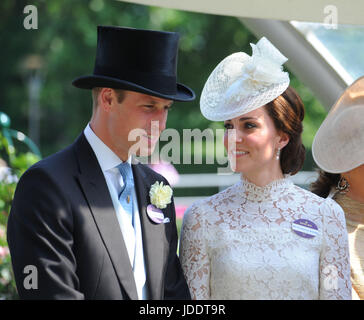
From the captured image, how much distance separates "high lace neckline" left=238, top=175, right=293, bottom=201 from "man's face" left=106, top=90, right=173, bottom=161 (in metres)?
0.64

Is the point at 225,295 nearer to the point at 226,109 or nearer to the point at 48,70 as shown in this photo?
the point at 226,109

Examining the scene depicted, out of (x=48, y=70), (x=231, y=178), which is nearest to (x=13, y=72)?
(x=48, y=70)

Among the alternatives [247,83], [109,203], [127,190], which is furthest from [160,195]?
[247,83]

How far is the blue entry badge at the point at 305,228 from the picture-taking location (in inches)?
132

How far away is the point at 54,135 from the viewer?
58.7 feet

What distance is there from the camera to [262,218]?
11.3 feet

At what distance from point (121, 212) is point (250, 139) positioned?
78 centimetres

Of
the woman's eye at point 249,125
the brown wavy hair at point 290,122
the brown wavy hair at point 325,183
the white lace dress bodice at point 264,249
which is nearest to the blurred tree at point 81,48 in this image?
the brown wavy hair at point 325,183

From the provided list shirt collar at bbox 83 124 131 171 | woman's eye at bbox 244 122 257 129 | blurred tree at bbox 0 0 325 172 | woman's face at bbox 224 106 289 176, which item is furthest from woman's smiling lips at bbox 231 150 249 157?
blurred tree at bbox 0 0 325 172

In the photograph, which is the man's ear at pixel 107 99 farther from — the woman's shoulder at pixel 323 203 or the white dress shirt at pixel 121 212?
the woman's shoulder at pixel 323 203

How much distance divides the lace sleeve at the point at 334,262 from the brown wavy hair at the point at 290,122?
0.35m

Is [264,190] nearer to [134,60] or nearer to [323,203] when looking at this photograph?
[323,203]

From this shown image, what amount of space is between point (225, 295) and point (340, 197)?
1.02m

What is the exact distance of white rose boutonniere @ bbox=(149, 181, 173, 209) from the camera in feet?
10.5
